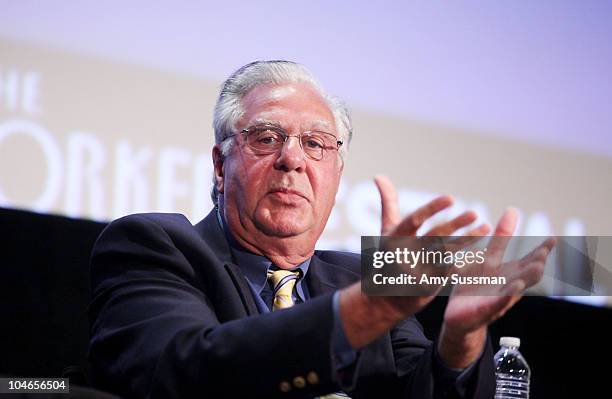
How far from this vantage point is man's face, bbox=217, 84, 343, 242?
2342 mm

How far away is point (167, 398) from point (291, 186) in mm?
824

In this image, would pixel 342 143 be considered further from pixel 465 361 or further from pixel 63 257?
pixel 63 257

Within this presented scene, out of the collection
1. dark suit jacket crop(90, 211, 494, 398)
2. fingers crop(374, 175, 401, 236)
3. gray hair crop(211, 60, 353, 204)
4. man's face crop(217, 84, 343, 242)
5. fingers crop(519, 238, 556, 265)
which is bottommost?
dark suit jacket crop(90, 211, 494, 398)

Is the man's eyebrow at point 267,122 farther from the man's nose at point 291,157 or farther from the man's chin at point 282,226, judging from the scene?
the man's chin at point 282,226

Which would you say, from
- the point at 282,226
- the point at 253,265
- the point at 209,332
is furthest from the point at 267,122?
the point at 209,332

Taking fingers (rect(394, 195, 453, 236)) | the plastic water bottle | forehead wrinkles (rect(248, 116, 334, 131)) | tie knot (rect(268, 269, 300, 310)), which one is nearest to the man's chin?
tie knot (rect(268, 269, 300, 310))

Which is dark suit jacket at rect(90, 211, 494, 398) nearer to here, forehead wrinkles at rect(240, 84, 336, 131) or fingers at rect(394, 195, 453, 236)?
fingers at rect(394, 195, 453, 236)

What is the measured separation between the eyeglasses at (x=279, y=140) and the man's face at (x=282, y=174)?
12 millimetres

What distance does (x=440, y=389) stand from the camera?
2035mm

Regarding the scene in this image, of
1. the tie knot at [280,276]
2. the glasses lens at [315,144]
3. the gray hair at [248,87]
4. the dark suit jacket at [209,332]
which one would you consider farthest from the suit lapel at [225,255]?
the glasses lens at [315,144]

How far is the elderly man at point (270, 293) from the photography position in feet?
5.03

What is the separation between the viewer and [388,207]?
1.55m

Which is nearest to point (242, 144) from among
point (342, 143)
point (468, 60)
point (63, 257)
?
point (342, 143)

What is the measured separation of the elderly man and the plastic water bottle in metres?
0.33
